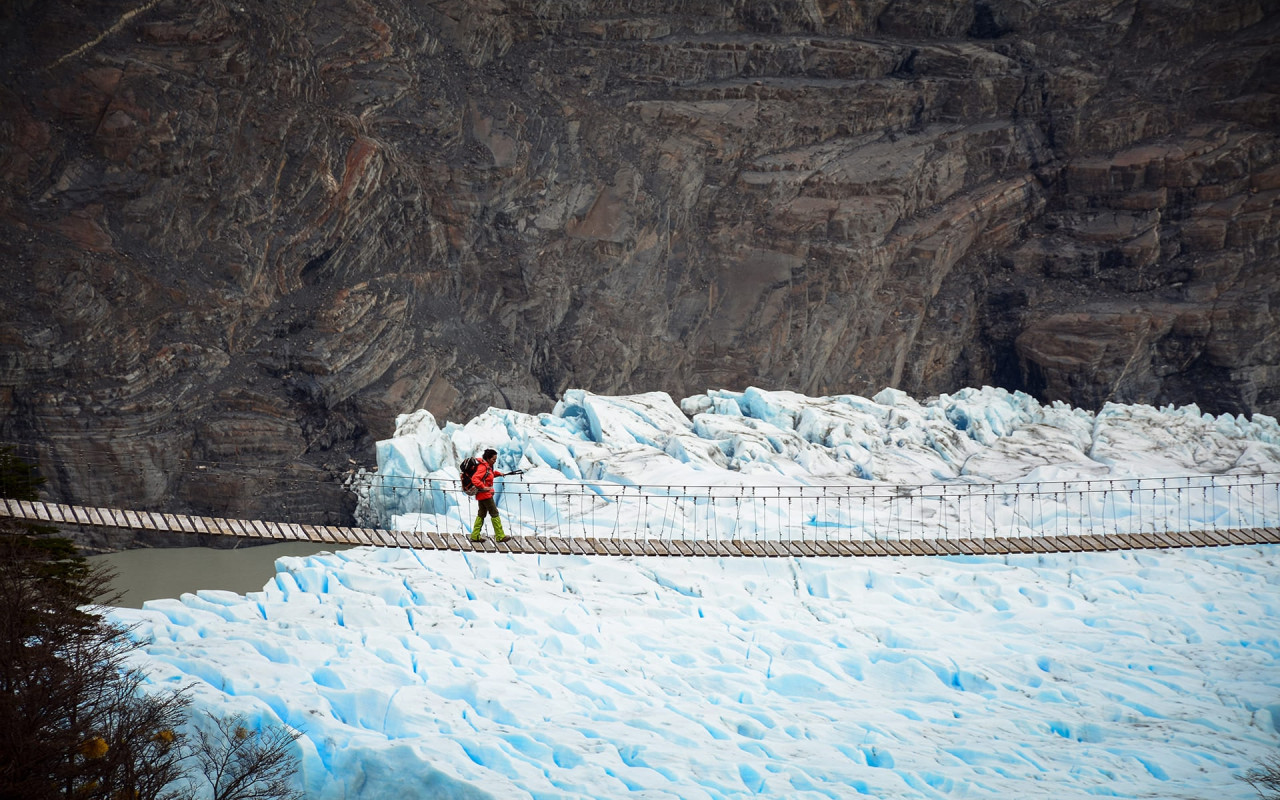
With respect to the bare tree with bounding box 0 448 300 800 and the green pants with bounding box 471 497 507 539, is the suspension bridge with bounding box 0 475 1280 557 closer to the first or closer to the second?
the green pants with bounding box 471 497 507 539

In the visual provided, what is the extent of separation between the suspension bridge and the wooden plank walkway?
2 cm

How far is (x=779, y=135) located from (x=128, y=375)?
14.6m

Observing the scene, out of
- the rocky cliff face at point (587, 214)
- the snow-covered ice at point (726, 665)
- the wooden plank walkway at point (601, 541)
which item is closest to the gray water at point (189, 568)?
the rocky cliff face at point (587, 214)

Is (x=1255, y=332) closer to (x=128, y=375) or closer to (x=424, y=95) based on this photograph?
(x=424, y=95)

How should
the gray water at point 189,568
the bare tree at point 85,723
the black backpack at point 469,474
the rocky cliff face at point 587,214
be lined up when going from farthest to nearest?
the rocky cliff face at point 587,214 < the gray water at point 189,568 < the black backpack at point 469,474 < the bare tree at point 85,723

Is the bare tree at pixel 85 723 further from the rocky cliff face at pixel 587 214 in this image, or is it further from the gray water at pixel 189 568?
the rocky cliff face at pixel 587 214

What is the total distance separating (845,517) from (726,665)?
561 cm

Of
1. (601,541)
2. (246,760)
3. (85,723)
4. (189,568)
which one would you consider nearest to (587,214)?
(189,568)

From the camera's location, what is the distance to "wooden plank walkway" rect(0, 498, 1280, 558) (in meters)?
13.4

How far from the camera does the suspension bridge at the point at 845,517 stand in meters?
16.1

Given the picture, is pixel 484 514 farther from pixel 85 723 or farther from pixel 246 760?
pixel 85 723

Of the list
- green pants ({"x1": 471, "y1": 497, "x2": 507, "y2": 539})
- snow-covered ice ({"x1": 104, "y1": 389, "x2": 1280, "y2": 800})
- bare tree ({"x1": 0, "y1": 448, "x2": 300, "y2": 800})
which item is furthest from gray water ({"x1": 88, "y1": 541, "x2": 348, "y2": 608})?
bare tree ({"x1": 0, "y1": 448, "x2": 300, "y2": 800})

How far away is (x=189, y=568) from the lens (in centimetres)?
2391

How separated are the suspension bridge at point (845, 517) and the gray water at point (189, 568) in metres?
2.57
